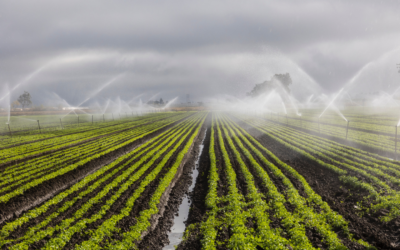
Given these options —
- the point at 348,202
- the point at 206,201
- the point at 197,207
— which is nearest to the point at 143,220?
the point at 197,207

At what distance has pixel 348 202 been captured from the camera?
13.7 meters

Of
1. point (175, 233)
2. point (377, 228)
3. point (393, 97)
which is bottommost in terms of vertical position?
point (175, 233)

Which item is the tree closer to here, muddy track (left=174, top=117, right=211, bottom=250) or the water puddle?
muddy track (left=174, top=117, right=211, bottom=250)

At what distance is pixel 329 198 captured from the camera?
14.1 meters

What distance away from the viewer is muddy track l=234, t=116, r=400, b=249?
32.4 feet

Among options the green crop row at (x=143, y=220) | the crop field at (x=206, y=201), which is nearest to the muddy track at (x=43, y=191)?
the crop field at (x=206, y=201)

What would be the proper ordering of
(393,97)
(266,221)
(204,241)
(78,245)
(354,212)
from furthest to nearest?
(393,97), (354,212), (266,221), (204,241), (78,245)

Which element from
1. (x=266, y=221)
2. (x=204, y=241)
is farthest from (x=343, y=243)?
(x=204, y=241)

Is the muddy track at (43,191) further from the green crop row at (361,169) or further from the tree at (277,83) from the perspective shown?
the tree at (277,83)

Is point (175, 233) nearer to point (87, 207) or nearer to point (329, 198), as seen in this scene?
point (87, 207)

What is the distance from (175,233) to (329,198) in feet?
32.8

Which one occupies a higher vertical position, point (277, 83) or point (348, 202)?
point (277, 83)

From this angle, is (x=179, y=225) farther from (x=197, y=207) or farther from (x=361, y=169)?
(x=361, y=169)

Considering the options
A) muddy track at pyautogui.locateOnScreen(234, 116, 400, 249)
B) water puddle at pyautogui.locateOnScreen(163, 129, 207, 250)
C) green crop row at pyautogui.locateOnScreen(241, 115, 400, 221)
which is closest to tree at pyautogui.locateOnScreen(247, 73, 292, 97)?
green crop row at pyautogui.locateOnScreen(241, 115, 400, 221)
